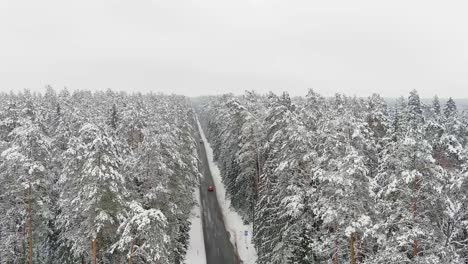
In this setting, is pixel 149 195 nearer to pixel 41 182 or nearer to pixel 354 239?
pixel 41 182

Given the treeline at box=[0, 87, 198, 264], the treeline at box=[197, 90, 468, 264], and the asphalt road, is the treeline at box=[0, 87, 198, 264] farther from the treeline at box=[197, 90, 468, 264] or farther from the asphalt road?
the asphalt road

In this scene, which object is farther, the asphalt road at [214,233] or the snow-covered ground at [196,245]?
the asphalt road at [214,233]

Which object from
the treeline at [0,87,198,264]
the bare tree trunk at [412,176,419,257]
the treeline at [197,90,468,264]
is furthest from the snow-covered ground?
the bare tree trunk at [412,176,419,257]

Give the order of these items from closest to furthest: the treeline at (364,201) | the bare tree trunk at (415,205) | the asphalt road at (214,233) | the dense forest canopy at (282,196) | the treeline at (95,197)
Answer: the treeline at (364,201)
the bare tree trunk at (415,205)
the dense forest canopy at (282,196)
the treeline at (95,197)
the asphalt road at (214,233)

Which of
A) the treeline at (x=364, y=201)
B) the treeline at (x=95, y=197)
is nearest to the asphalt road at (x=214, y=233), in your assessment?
the treeline at (x=95, y=197)

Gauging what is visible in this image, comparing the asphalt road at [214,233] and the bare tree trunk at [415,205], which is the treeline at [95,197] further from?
the bare tree trunk at [415,205]

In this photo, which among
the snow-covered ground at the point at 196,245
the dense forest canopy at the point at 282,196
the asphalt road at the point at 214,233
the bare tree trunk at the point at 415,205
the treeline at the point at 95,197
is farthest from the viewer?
the asphalt road at the point at 214,233

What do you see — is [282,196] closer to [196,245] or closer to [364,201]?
[364,201]

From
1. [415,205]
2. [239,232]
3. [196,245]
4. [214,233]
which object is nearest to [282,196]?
[415,205]

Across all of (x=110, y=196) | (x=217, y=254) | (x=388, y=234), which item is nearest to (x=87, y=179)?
(x=110, y=196)
